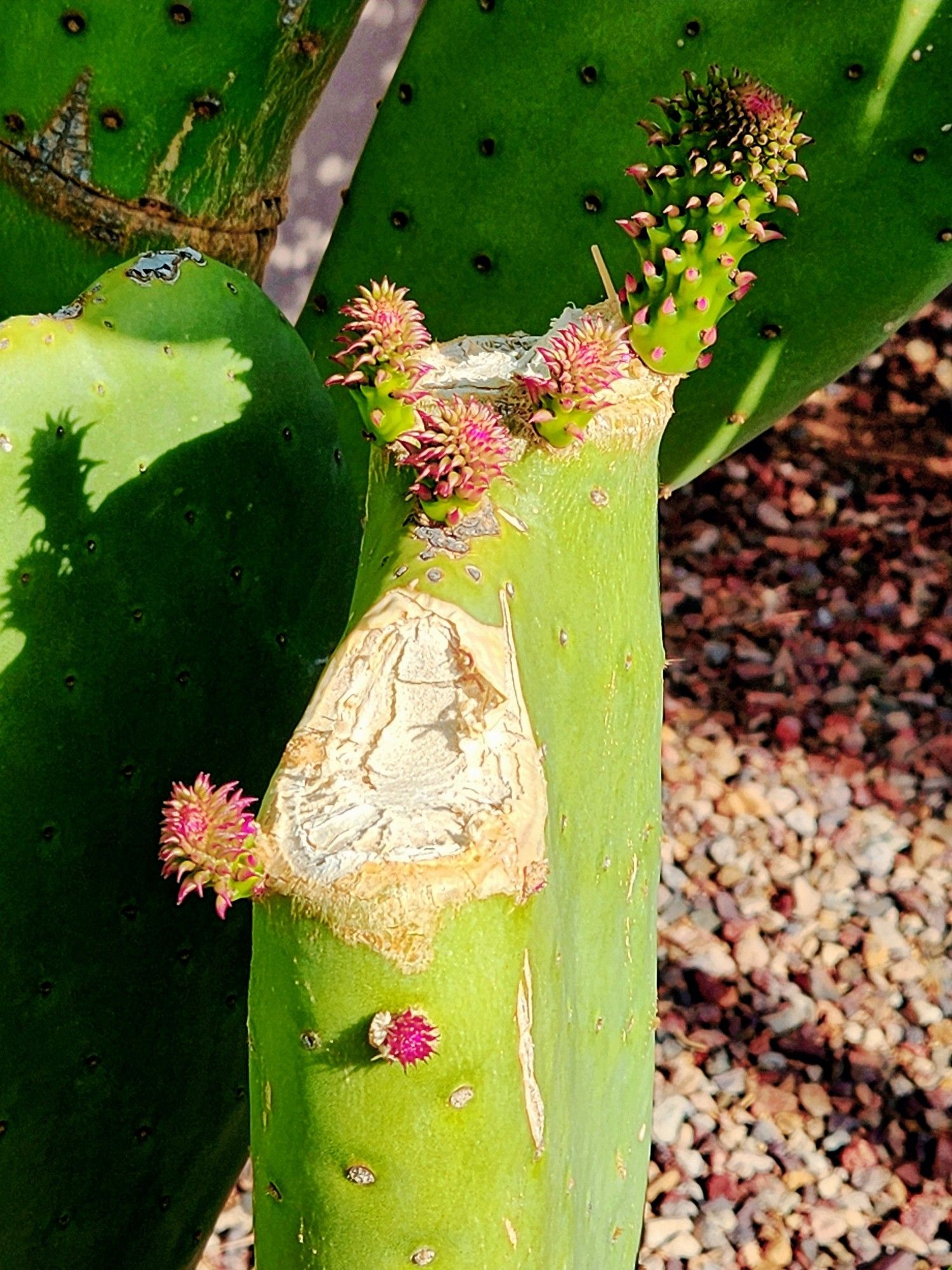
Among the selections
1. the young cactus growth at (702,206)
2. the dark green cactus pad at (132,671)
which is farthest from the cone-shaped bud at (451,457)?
the dark green cactus pad at (132,671)

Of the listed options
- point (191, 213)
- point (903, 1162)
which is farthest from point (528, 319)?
point (903, 1162)

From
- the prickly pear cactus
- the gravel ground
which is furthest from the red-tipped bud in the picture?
the gravel ground

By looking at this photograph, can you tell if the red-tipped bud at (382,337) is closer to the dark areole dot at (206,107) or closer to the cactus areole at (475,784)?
the cactus areole at (475,784)

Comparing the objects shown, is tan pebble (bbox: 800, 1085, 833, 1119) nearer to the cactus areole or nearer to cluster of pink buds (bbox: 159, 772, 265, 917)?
the cactus areole

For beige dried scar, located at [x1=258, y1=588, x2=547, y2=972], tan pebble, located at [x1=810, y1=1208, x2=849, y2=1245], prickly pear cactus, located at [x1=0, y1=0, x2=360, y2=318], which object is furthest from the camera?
tan pebble, located at [x1=810, y1=1208, x2=849, y2=1245]

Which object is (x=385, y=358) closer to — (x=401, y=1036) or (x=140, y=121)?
(x=401, y=1036)

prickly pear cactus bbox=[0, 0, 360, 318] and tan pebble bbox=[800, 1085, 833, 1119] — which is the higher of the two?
prickly pear cactus bbox=[0, 0, 360, 318]
